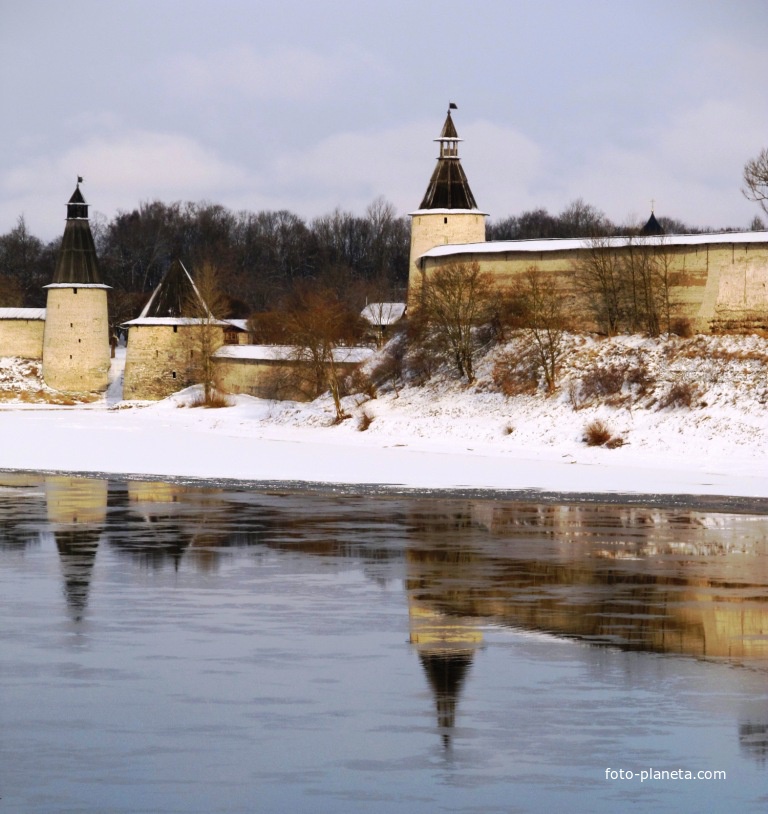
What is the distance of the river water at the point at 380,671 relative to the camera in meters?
6.04

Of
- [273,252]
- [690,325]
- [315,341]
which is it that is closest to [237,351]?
[315,341]

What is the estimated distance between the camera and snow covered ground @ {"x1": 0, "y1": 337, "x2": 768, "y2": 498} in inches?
876

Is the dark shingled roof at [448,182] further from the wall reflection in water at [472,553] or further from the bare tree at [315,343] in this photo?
the wall reflection in water at [472,553]

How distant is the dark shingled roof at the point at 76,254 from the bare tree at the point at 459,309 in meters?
18.6

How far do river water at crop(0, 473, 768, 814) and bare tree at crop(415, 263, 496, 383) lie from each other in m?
20.6

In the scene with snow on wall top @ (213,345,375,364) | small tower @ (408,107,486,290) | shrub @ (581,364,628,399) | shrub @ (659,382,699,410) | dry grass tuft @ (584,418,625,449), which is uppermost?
small tower @ (408,107,486,290)

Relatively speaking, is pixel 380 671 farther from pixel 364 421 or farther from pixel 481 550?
pixel 364 421

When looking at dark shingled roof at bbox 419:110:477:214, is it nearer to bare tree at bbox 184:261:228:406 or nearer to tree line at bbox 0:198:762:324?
bare tree at bbox 184:261:228:406

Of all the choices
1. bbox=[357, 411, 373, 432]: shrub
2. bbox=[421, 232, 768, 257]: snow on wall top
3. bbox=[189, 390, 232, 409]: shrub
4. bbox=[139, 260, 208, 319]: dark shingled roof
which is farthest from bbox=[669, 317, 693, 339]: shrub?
bbox=[139, 260, 208, 319]: dark shingled roof

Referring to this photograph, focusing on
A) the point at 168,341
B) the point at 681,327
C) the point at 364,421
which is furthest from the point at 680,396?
the point at 168,341

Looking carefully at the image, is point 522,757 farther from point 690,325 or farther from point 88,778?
point 690,325

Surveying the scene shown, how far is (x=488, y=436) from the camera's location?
30.0 metres

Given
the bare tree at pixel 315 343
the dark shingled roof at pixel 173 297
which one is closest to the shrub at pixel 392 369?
the bare tree at pixel 315 343

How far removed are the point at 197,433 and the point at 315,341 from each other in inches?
222
